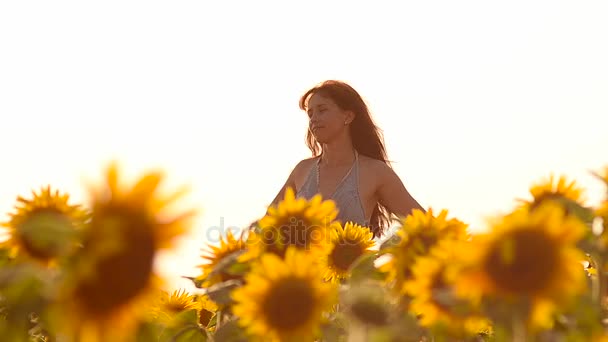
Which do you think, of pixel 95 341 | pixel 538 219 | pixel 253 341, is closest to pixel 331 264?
pixel 253 341

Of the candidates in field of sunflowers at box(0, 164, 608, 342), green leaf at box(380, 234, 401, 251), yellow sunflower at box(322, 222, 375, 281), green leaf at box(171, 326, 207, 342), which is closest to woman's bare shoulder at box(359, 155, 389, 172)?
yellow sunflower at box(322, 222, 375, 281)

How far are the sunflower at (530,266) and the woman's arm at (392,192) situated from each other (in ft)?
22.9

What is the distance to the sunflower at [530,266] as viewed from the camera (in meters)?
1.38

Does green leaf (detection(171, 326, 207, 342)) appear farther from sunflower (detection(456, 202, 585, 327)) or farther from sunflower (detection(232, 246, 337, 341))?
sunflower (detection(456, 202, 585, 327))

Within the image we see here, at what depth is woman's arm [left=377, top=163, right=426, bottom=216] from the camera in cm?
853

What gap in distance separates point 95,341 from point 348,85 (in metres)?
8.60

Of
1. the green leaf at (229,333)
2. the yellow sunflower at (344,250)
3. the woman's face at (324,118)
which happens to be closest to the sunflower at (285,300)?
the green leaf at (229,333)

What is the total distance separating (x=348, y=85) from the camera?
963 cm

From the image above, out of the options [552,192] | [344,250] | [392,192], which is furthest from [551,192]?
[392,192]

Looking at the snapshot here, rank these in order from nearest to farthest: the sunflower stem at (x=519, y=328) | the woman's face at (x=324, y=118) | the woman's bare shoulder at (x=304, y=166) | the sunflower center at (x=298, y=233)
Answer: the sunflower stem at (x=519, y=328) → the sunflower center at (x=298, y=233) → the woman's face at (x=324, y=118) → the woman's bare shoulder at (x=304, y=166)

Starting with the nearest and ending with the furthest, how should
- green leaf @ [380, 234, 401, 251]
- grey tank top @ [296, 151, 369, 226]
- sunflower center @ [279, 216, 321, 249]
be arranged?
1. green leaf @ [380, 234, 401, 251]
2. sunflower center @ [279, 216, 321, 249]
3. grey tank top @ [296, 151, 369, 226]

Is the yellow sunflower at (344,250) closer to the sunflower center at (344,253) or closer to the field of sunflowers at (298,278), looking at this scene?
the sunflower center at (344,253)

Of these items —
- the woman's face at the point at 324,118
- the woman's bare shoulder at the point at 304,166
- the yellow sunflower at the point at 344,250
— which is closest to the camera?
the yellow sunflower at the point at 344,250

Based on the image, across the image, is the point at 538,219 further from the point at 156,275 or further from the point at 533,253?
the point at 156,275
